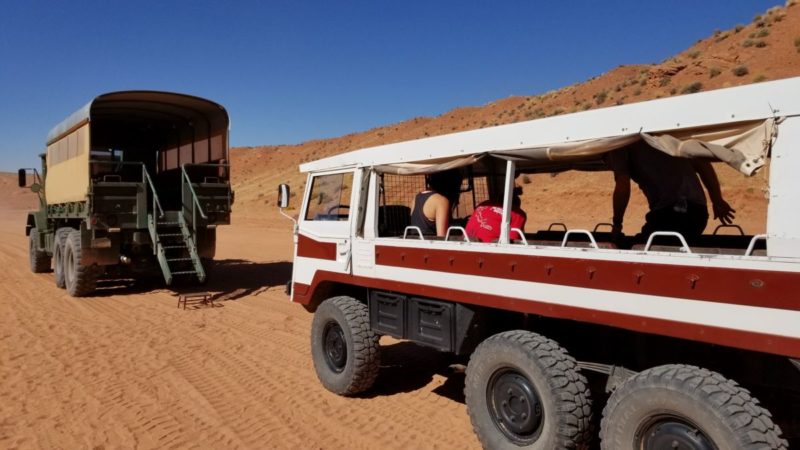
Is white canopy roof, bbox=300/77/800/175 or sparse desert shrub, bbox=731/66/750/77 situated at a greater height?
sparse desert shrub, bbox=731/66/750/77

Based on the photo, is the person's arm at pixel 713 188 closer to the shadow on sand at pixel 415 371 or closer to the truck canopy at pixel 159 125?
the shadow on sand at pixel 415 371

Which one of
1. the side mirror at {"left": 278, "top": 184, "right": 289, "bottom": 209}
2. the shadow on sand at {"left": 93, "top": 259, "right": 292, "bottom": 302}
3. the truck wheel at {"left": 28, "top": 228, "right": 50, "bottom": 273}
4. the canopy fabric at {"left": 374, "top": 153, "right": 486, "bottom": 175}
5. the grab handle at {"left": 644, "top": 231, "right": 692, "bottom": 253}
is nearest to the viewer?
the grab handle at {"left": 644, "top": 231, "right": 692, "bottom": 253}

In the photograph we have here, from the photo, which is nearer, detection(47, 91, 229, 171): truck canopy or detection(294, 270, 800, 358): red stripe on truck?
detection(294, 270, 800, 358): red stripe on truck

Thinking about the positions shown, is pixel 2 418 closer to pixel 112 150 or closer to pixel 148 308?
pixel 148 308

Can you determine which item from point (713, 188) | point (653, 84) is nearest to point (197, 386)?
point (713, 188)

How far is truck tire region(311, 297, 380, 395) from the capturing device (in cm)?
536

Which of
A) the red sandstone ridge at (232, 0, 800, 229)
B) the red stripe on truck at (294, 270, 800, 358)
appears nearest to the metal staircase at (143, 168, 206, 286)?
the red stripe on truck at (294, 270, 800, 358)

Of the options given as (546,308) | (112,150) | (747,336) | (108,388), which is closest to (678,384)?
(747,336)

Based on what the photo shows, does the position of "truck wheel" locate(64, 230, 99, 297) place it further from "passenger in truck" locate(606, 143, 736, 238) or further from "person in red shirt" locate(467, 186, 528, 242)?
"passenger in truck" locate(606, 143, 736, 238)

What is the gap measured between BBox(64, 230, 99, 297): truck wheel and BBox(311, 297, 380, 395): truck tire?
284 inches

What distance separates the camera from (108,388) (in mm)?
5859

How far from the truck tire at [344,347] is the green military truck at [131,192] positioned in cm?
578

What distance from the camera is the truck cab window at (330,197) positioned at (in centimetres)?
574

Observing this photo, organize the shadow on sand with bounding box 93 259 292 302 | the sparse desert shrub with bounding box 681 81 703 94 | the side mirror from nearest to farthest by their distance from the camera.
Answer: the side mirror, the shadow on sand with bounding box 93 259 292 302, the sparse desert shrub with bounding box 681 81 703 94
